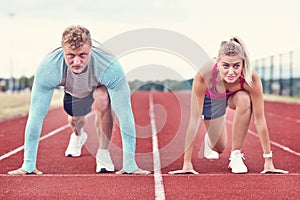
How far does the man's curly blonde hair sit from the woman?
135cm

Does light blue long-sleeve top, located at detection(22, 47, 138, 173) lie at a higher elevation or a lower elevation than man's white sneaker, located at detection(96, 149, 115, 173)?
higher

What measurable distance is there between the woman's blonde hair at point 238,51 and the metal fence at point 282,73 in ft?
82.3

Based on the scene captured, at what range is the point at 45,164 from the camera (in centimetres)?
758

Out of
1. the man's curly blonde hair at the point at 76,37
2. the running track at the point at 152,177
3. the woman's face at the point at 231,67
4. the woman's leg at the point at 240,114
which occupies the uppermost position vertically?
the man's curly blonde hair at the point at 76,37

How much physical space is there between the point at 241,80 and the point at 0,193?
2.81 meters

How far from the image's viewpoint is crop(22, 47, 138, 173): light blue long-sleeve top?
639cm

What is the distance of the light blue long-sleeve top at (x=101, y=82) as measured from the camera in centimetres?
639

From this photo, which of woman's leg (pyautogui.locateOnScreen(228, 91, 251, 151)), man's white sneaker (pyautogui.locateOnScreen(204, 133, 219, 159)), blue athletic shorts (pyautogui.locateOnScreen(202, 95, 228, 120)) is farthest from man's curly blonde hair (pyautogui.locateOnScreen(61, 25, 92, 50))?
man's white sneaker (pyautogui.locateOnScreen(204, 133, 219, 159))

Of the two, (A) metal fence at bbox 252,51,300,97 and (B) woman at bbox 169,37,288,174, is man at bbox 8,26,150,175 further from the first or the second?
(A) metal fence at bbox 252,51,300,97

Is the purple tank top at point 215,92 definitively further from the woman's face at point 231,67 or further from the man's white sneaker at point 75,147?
the man's white sneaker at point 75,147

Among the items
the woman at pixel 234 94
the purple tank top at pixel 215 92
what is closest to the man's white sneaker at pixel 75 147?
the woman at pixel 234 94

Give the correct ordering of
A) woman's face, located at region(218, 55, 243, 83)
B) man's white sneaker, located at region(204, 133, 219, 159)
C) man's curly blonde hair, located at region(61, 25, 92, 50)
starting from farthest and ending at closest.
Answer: man's white sneaker, located at region(204, 133, 219, 159)
woman's face, located at region(218, 55, 243, 83)
man's curly blonde hair, located at region(61, 25, 92, 50)

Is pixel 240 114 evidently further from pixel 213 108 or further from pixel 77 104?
pixel 77 104

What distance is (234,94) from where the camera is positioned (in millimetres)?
6875
